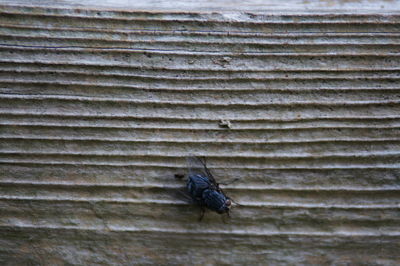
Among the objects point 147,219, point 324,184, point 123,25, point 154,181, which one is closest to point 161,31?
point 123,25

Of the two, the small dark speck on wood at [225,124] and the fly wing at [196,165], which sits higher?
the small dark speck on wood at [225,124]

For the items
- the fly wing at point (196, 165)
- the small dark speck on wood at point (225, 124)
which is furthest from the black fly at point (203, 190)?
the small dark speck on wood at point (225, 124)

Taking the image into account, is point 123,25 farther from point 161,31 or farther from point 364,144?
point 364,144

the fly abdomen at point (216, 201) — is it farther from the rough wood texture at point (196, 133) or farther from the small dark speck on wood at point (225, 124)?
the small dark speck on wood at point (225, 124)

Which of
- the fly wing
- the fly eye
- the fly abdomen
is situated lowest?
the fly abdomen

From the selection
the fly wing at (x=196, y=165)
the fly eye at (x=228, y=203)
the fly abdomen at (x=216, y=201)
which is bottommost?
the fly abdomen at (x=216, y=201)

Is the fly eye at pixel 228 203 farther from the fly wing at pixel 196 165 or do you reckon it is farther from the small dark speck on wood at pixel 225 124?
the small dark speck on wood at pixel 225 124

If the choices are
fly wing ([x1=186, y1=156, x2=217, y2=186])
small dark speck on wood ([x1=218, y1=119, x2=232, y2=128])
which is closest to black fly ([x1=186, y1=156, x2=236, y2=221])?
fly wing ([x1=186, y1=156, x2=217, y2=186])

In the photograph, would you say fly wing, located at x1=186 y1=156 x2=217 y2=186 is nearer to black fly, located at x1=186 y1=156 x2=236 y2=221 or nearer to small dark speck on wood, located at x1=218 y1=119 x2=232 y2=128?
black fly, located at x1=186 y1=156 x2=236 y2=221

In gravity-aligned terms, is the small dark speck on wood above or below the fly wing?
above

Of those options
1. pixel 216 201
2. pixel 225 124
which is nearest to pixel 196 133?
pixel 225 124
